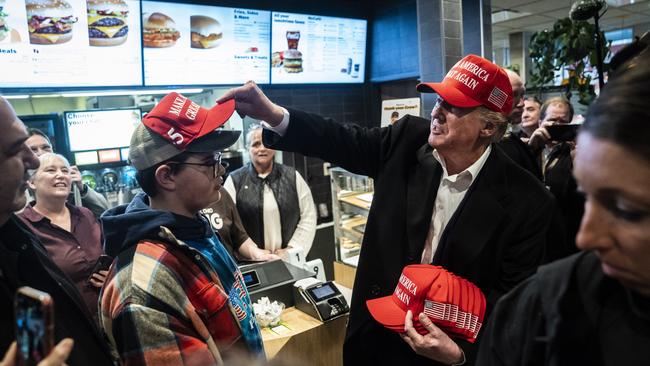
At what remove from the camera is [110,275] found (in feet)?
4.13

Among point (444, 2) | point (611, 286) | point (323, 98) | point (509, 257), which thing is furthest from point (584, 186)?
point (323, 98)

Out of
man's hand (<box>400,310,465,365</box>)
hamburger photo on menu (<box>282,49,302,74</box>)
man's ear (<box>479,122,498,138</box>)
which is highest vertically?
hamburger photo on menu (<box>282,49,302,74</box>)

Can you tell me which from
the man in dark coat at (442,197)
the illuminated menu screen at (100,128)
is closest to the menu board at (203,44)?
the illuminated menu screen at (100,128)

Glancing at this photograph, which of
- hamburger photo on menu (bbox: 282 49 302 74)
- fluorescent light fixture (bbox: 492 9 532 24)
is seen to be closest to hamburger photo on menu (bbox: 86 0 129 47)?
hamburger photo on menu (bbox: 282 49 302 74)

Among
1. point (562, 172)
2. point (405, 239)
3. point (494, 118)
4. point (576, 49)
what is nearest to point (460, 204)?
point (405, 239)

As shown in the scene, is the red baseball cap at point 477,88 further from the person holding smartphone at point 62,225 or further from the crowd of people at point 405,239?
the person holding smartphone at point 62,225

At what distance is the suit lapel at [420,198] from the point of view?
1652mm

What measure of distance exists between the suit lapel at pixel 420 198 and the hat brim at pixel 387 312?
0.20 meters

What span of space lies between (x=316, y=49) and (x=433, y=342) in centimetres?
457

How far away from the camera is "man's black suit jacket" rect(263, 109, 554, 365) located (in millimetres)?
1545

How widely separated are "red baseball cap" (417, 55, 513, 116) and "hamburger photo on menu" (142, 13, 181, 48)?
3.46 meters

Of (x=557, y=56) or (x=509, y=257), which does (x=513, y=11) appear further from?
(x=509, y=257)

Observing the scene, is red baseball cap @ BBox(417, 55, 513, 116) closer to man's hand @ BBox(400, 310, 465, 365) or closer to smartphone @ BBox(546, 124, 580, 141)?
man's hand @ BBox(400, 310, 465, 365)

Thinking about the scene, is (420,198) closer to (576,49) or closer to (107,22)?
(576,49)
